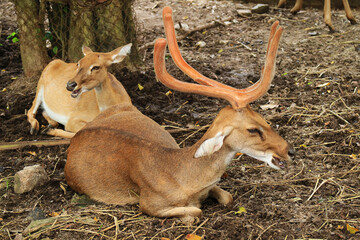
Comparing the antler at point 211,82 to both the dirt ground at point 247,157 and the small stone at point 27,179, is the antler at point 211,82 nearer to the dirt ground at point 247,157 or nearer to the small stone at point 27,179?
the dirt ground at point 247,157

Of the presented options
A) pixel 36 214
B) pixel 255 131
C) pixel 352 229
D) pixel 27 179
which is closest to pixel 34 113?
pixel 27 179

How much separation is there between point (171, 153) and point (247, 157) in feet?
3.85

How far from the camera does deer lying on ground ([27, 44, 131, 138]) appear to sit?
5422mm

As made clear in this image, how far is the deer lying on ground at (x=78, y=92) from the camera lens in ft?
17.8

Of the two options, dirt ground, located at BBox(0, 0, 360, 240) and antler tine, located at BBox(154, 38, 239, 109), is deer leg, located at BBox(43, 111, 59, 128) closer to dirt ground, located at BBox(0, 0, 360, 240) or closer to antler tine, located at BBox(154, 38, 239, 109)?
dirt ground, located at BBox(0, 0, 360, 240)

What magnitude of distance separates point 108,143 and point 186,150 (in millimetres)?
708

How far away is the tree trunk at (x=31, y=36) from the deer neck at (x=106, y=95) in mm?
1689

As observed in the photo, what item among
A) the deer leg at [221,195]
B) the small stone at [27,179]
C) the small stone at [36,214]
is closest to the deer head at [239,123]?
the deer leg at [221,195]

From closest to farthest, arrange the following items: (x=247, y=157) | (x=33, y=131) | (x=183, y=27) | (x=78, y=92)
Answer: (x=247, y=157), (x=78, y=92), (x=33, y=131), (x=183, y=27)

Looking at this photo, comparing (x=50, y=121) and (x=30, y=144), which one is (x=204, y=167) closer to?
(x=30, y=144)

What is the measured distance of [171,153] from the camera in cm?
398

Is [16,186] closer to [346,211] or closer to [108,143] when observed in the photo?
[108,143]

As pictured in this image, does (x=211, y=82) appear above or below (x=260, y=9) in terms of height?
above

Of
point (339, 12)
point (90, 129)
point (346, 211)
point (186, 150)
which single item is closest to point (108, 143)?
point (90, 129)
